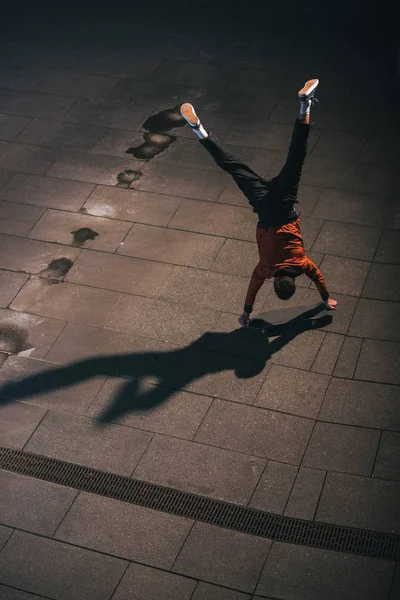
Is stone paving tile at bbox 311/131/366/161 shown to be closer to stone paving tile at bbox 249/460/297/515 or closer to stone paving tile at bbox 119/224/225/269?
stone paving tile at bbox 119/224/225/269

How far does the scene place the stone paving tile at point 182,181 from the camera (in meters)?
13.2

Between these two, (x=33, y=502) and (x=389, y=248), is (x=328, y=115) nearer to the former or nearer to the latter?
(x=389, y=248)

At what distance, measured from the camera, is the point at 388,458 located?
30.5 feet

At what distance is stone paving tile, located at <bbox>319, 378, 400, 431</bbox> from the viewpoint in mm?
9680

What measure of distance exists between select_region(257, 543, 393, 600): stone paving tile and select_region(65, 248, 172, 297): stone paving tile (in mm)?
4224

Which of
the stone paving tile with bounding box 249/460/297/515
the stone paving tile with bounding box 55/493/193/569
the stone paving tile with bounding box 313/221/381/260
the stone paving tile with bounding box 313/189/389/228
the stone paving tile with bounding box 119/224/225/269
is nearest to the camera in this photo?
the stone paving tile with bounding box 55/493/193/569

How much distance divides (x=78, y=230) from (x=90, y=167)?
1.64 m

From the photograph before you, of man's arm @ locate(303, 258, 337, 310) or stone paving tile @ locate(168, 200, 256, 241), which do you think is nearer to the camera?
man's arm @ locate(303, 258, 337, 310)

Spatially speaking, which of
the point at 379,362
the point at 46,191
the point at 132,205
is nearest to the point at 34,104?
the point at 46,191

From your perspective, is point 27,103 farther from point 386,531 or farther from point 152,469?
point 386,531

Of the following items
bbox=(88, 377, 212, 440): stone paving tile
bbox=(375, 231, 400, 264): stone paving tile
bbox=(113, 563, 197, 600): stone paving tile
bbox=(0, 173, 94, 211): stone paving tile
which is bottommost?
bbox=(375, 231, 400, 264): stone paving tile

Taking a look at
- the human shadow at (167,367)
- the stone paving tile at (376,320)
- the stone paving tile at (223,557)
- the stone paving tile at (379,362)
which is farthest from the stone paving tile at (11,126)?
the stone paving tile at (223,557)

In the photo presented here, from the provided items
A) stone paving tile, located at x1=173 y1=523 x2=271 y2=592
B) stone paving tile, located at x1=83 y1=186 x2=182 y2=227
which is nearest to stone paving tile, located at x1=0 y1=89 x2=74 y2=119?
stone paving tile, located at x1=83 y1=186 x2=182 y2=227

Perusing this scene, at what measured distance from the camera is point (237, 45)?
54.4ft
